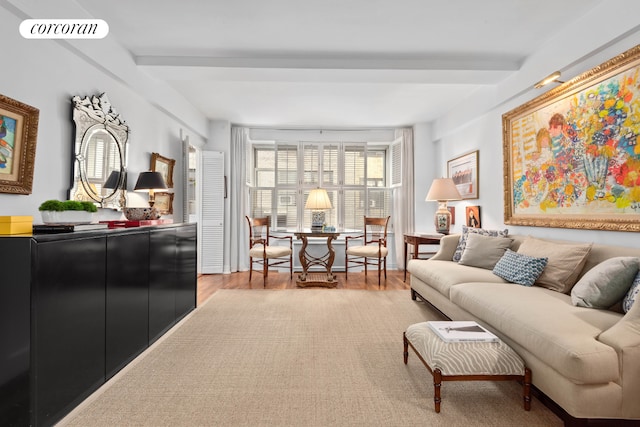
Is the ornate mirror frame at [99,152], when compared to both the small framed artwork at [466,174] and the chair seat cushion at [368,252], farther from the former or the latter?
the small framed artwork at [466,174]

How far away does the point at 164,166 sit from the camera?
429 centimetres

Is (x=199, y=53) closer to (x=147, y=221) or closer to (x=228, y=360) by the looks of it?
(x=147, y=221)

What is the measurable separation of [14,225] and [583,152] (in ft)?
12.7

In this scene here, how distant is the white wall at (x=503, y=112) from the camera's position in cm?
252

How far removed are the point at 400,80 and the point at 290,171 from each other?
3.04 m

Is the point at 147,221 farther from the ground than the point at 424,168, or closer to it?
closer to it

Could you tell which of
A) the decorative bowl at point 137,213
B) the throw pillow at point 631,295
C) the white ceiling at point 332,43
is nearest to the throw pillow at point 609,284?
the throw pillow at point 631,295

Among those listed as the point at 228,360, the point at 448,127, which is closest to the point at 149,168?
the point at 228,360

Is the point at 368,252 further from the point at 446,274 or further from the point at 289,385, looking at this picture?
the point at 289,385

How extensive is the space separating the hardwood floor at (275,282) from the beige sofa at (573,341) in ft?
7.90

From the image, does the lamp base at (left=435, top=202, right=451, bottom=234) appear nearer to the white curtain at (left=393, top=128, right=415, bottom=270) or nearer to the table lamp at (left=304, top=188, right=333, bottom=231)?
the white curtain at (left=393, top=128, right=415, bottom=270)

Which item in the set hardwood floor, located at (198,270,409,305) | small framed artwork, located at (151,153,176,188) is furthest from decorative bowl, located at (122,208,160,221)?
hardwood floor, located at (198,270,409,305)

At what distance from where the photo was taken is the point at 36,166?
2289mm

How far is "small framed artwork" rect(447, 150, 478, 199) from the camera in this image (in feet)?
15.1
